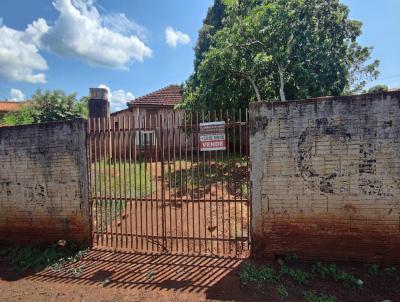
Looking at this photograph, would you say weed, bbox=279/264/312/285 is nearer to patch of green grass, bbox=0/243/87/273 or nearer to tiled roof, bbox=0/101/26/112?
Answer: patch of green grass, bbox=0/243/87/273

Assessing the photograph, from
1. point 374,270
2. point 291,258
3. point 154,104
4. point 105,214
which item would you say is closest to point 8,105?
point 154,104

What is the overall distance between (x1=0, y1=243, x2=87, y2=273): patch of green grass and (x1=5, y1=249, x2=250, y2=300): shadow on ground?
7.1 inches

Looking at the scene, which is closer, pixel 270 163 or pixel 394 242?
pixel 394 242

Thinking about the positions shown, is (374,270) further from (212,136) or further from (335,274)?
(212,136)

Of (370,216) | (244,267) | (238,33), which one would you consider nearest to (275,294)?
(244,267)

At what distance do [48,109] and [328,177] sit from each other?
14174mm

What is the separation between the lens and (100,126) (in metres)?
4.98

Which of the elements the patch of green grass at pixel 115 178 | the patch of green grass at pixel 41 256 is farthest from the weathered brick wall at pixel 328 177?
the patch of green grass at pixel 41 256

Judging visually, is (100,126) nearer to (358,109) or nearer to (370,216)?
(358,109)

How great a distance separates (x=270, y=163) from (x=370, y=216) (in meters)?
1.58

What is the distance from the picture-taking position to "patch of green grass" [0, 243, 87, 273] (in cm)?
474

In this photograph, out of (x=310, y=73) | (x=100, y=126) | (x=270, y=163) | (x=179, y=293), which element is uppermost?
(x=310, y=73)

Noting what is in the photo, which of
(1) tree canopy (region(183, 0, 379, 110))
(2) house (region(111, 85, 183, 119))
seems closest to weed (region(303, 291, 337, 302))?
(1) tree canopy (region(183, 0, 379, 110))

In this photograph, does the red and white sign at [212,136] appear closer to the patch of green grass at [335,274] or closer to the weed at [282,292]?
the weed at [282,292]
